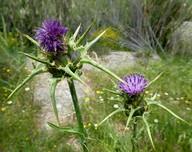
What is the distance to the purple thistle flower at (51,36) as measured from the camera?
1.17 meters

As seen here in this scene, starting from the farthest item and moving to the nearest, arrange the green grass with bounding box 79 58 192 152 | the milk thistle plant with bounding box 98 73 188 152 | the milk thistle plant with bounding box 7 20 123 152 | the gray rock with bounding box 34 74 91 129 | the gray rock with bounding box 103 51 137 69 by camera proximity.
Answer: the gray rock with bounding box 103 51 137 69
the gray rock with bounding box 34 74 91 129
the green grass with bounding box 79 58 192 152
the milk thistle plant with bounding box 98 73 188 152
the milk thistle plant with bounding box 7 20 123 152

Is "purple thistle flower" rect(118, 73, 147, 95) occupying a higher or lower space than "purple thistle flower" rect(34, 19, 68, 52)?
lower

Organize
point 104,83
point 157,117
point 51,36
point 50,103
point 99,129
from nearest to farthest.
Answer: point 51,36 < point 99,129 < point 157,117 < point 50,103 < point 104,83

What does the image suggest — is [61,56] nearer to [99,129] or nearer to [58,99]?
[99,129]

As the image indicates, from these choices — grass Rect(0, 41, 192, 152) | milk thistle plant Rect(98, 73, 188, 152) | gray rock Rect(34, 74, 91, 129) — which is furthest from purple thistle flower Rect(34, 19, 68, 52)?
gray rock Rect(34, 74, 91, 129)

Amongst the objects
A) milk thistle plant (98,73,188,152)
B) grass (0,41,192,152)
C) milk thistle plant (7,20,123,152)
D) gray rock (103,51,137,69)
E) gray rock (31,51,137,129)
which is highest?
milk thistle plant (7,20,123,152)

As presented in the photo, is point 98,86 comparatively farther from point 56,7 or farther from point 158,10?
point 158,10

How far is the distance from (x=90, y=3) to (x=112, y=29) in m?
0.90

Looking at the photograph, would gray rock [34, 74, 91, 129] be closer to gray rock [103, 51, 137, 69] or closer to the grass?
the grass

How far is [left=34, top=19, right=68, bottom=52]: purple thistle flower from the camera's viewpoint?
3.85 feet

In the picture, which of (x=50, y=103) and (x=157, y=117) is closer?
(x=157, y=117)

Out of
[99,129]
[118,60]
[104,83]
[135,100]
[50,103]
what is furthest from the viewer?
[118,60]

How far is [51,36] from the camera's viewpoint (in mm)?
1188

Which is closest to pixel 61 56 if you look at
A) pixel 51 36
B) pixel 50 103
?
pixel 51 36
